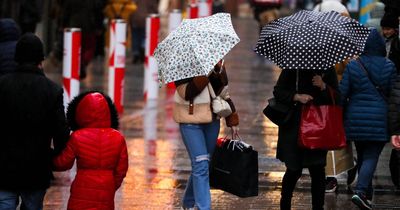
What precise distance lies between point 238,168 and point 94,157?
1675 mm

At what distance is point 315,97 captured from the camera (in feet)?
29.8

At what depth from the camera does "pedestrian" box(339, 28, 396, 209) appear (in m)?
9.92

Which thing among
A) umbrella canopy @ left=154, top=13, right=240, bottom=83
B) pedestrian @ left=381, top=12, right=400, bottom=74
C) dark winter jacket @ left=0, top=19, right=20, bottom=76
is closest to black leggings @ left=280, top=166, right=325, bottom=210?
umbrella canopy @ left=154, top=13, right=240, bottom=83

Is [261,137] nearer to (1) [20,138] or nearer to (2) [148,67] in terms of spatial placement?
(2) [148,67]

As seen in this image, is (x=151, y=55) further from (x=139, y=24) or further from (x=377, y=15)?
(x=139, y=24)

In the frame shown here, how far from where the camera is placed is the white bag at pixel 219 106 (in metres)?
8.98

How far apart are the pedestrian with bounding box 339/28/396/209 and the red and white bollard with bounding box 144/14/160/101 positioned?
23.3ft

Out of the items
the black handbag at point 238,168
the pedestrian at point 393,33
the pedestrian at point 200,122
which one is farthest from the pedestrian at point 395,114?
the pedestrian at point 393,33

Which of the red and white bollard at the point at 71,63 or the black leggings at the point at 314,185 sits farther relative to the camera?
the red and white bollard at the point at 71,63

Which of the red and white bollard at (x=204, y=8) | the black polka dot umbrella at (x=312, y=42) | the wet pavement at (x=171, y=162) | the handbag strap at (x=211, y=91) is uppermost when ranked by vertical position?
the black polka dot umbrella at (x=312, y=42)

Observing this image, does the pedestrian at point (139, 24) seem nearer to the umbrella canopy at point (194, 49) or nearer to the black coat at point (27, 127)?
the umbrella canopy at point (194, 49)

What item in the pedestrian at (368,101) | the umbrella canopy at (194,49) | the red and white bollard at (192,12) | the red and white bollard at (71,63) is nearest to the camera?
the umbrella canopy at (194,49)

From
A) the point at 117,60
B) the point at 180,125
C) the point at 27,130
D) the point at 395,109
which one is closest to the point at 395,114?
the point at 395,109

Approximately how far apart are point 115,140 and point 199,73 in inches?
47.4
